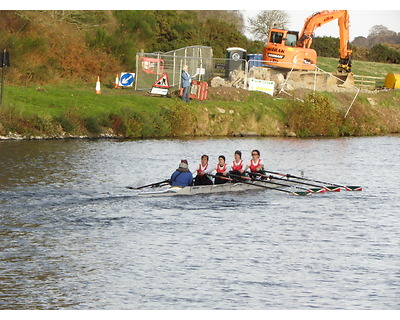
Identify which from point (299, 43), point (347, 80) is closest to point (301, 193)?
point (299, 43)

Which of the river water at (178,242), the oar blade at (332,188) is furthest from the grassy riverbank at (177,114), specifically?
the oar blade at (332,188)

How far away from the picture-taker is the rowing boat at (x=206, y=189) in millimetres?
26609

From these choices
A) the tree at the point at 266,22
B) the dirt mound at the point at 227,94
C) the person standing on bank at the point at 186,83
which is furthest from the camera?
A: the tree at the point at 266,22

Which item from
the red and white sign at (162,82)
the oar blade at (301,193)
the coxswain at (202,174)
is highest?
the red and white sign at (162,82)

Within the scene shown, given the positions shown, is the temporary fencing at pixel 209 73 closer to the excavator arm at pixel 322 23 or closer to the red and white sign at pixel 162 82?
the red and white sign at pixel 162 82

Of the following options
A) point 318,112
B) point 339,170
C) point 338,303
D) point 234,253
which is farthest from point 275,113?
point 338,303

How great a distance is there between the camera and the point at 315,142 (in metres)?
47.4

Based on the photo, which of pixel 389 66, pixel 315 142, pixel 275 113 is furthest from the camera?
pixel 389 66

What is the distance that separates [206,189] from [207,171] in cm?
65

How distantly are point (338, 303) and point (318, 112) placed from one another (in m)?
35.5

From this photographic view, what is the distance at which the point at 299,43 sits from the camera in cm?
5962

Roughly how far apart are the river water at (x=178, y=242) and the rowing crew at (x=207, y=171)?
66 cm

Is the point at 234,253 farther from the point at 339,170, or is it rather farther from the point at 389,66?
the point at 389,66

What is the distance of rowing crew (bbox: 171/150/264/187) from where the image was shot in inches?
1056
